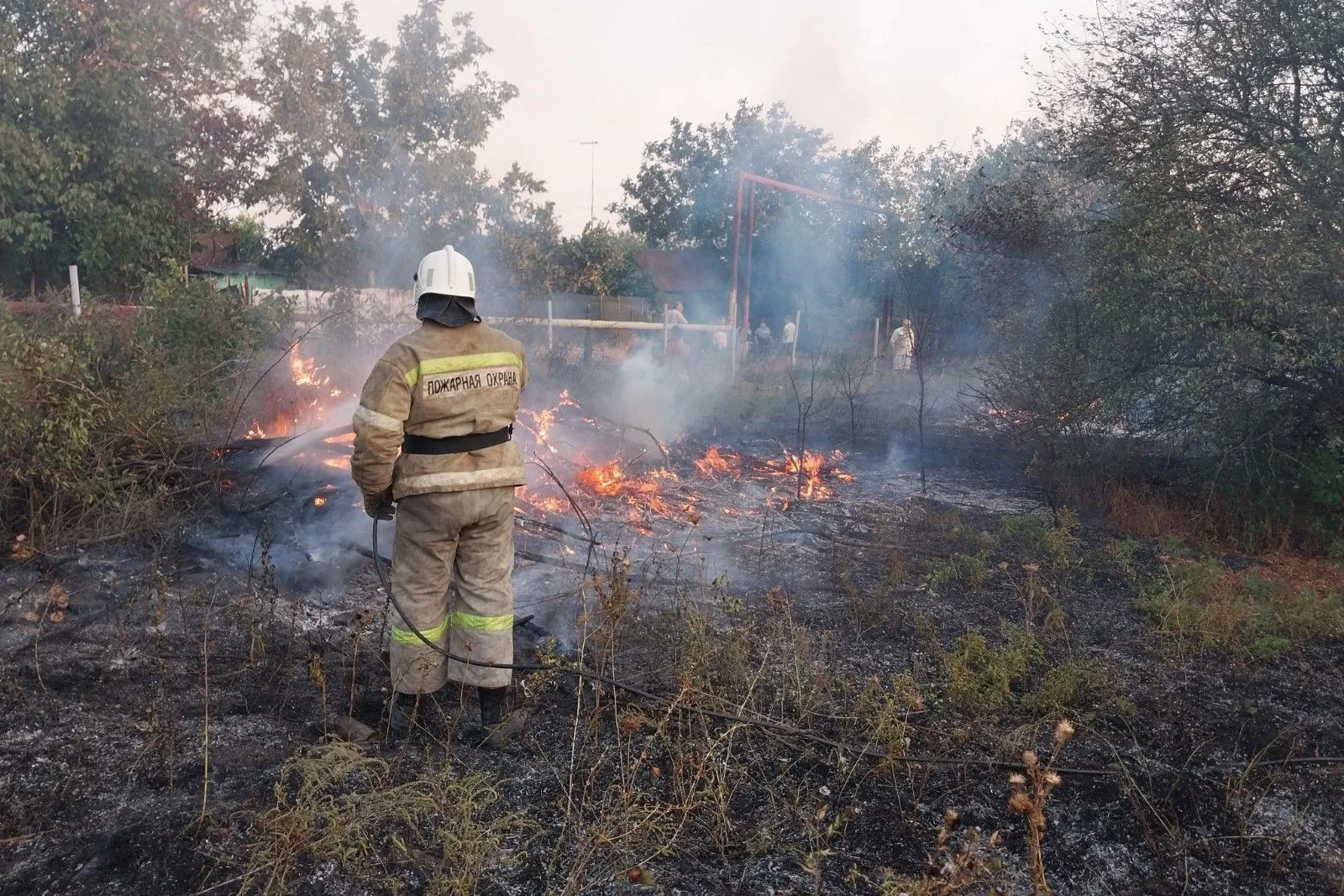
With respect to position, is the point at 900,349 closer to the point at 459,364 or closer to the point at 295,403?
the point at 295,403

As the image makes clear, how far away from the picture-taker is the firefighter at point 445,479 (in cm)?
400

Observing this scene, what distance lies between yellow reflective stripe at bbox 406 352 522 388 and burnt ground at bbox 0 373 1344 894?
1.10 metres

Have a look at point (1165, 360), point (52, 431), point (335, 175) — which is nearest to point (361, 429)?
point (52, 431)

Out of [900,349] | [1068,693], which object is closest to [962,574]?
[1068,693]

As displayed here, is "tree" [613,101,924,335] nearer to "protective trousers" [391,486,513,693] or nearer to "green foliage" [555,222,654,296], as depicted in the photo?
"green foliage" [555,222,654,296]

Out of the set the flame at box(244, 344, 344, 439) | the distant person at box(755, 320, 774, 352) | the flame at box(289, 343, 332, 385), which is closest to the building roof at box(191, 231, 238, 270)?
the flame at box(289, 343, 332, 385)

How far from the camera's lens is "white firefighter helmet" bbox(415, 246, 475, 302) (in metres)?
4.09

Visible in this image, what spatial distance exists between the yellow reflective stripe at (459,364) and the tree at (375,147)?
15.6 m

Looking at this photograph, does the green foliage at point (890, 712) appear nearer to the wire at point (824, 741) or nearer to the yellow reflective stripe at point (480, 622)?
the wire at point (824, 741)

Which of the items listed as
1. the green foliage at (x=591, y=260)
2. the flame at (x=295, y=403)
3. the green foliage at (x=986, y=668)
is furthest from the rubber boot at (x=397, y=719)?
the green foliage at (x=591, y=260)

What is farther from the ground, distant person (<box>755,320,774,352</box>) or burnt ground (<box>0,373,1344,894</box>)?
distant person (<box>755,320,774,352</box>)

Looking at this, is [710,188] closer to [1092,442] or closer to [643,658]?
[1092,442]

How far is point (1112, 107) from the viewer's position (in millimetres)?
8711

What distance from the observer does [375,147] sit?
19.6 metres
